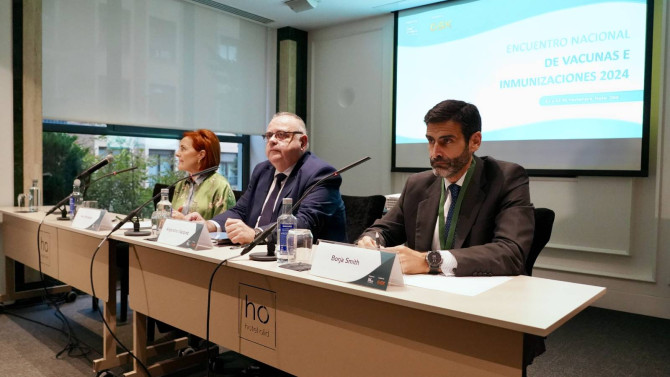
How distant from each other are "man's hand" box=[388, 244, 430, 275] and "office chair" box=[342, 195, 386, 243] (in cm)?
99

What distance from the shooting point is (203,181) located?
2799 millimetres

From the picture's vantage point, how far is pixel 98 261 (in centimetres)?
234

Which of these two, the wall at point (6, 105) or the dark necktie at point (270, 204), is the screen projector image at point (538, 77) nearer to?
the dark necktie at point (270, 204)

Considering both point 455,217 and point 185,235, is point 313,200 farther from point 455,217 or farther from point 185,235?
point 455,217

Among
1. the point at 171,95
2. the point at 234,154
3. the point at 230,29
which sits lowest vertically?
the point at 234,154

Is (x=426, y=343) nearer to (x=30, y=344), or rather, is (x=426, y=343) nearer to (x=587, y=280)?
(x=30, y=344)

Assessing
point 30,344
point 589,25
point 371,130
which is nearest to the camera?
point 30,344

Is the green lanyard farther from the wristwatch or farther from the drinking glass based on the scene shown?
the drinking glass

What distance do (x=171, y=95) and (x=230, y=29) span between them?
96 cm

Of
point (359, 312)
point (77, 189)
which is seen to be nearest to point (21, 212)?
point (77, 189)

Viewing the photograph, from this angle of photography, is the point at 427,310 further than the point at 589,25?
No

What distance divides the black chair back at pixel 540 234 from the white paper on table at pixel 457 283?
1.24 feet

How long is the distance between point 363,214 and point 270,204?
1.55 ft

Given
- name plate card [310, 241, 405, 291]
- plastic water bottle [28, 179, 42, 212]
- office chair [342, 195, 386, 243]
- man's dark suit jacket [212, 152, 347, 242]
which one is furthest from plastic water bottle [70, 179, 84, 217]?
name plate card [310, 241, 405, 291]
